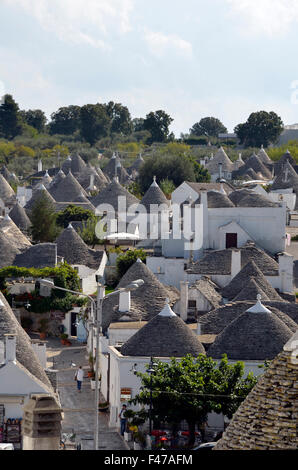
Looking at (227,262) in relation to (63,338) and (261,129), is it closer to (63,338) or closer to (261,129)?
(63,338)

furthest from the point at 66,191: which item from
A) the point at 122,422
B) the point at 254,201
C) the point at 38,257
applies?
the point at 122,422

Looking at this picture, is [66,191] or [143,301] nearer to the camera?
[143,301]

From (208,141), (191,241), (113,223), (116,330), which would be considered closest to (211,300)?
(116,330)

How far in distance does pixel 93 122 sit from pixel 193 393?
458 feet

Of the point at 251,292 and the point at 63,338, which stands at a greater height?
the point at 251,292

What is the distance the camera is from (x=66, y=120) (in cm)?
18288

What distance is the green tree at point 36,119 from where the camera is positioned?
185500 mm

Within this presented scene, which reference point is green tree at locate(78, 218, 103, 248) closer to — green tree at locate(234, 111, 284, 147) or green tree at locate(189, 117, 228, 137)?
green tree at locate(234, 111, 284, 147)

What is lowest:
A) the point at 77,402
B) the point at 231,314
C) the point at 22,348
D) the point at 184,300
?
the point at 77,402

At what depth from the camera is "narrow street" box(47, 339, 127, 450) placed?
29516 millimetres

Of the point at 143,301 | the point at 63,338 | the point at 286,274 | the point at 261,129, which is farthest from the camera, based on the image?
the point at 261,129

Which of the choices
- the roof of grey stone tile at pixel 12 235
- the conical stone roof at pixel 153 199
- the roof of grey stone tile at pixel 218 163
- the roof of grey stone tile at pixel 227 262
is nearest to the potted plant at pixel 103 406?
the roof of grey stone tile at pixel 227 262

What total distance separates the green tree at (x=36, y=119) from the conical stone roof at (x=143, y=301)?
142m
